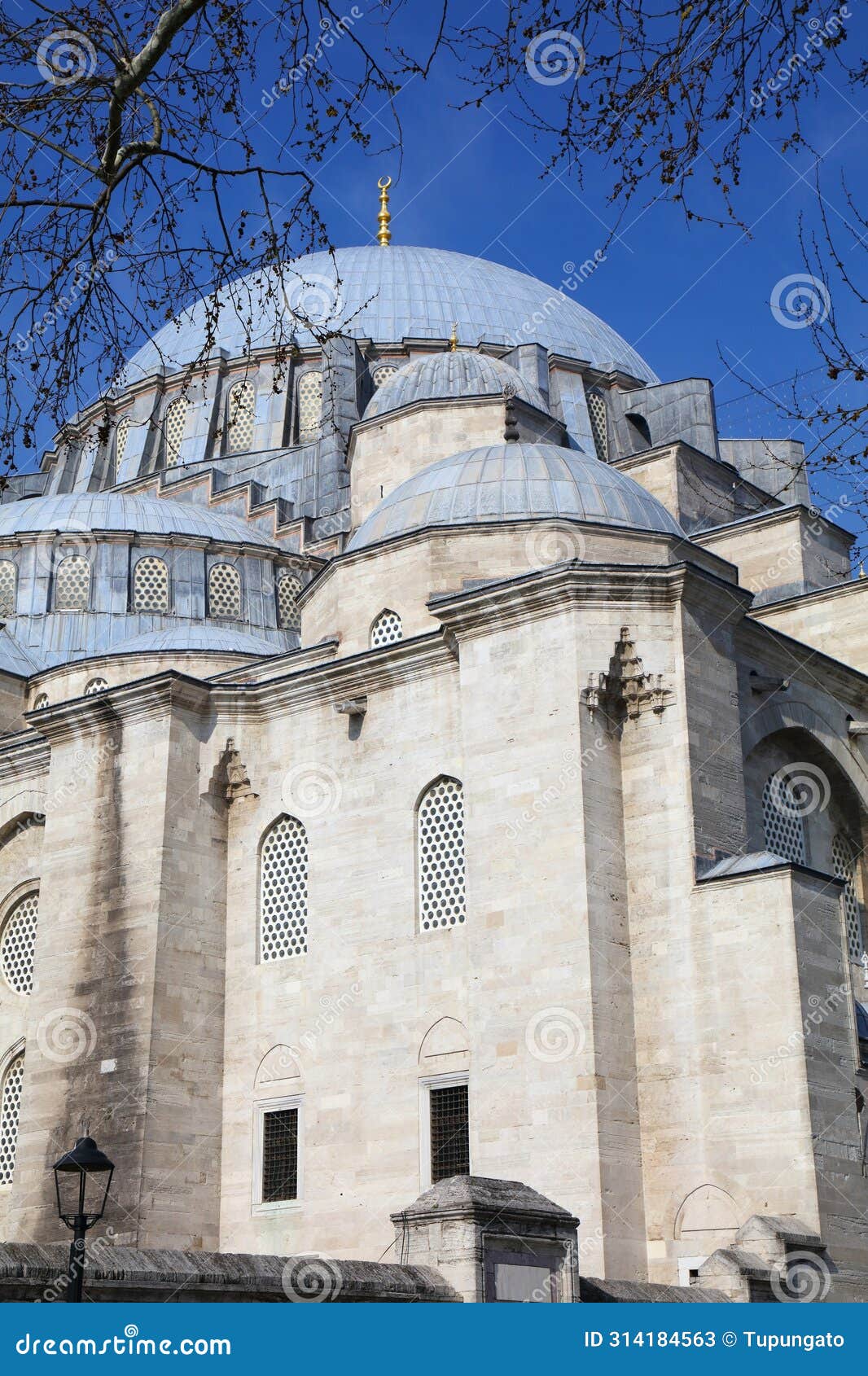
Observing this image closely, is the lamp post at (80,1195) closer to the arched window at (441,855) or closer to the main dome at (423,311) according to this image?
the arched window at (441,855)

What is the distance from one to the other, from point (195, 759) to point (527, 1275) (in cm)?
1015

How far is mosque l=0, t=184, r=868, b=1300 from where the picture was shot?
1492 centimetres

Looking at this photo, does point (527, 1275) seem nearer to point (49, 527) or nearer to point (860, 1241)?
point (860, 1241)

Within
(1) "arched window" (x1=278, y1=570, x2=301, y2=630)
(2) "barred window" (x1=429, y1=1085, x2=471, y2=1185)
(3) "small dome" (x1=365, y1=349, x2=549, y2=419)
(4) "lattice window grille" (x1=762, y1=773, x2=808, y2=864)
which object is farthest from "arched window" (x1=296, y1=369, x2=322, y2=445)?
(2) "barred window" (x1=429, y1=1085, x2=471, y2=1185)

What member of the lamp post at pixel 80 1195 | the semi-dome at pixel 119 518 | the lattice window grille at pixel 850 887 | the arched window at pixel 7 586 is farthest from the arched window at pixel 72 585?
the lattice window grille at pixel 850 887

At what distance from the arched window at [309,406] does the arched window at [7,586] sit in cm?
721

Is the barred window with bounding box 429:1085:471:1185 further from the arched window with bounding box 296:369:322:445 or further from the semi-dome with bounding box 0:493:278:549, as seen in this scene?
the arched window with bounding box 296:369:322:445

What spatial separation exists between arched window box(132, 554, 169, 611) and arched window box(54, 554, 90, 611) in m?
0.76

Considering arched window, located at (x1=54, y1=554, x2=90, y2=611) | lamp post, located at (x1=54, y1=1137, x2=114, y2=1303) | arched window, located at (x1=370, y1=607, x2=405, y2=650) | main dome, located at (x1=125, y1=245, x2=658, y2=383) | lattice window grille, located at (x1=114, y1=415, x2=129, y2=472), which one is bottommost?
lamp post, located at (x1=54, y1=1137, x2=114, y2=1303)

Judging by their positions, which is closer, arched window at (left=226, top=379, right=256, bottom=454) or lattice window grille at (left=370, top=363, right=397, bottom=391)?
lattice window grille at (left=370, top=363, right=397, bottom=391)

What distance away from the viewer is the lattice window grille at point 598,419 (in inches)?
1246

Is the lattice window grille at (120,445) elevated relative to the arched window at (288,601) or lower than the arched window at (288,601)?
elevated

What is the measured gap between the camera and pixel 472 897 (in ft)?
54.5

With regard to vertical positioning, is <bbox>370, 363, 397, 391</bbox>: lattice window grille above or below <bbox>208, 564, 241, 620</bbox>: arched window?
above
